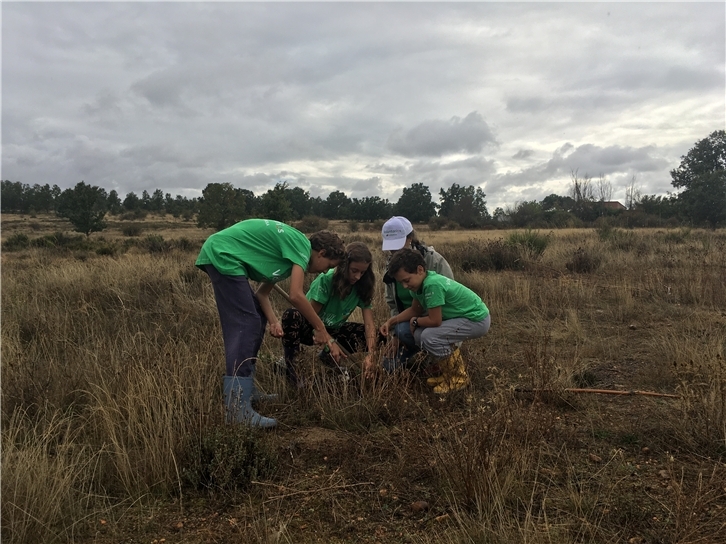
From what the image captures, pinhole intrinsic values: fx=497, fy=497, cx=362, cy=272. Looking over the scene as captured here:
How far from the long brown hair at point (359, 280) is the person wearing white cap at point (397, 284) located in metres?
0.30

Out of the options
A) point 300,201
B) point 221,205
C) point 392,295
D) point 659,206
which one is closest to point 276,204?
point 221,205

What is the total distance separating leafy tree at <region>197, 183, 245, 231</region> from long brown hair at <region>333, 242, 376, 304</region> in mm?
26113

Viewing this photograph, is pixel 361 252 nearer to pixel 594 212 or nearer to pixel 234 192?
pixel 234 192

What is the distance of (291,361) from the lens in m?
3.77

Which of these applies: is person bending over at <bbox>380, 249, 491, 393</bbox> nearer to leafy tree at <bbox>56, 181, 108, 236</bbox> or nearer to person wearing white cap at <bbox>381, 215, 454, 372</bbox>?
person wearing white cap at <bbox>381, 215, 454, 372</bbox>

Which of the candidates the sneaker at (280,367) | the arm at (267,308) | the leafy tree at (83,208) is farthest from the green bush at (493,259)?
the leafy tree at (83,208)

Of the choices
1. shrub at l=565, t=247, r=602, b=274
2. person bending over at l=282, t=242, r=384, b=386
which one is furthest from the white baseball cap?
shrub at l=565, t=247, r=602, b=274

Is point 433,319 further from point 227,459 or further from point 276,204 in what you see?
point 276,204

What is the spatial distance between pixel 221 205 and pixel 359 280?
26850 mm

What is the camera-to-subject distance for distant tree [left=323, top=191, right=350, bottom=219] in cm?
6378

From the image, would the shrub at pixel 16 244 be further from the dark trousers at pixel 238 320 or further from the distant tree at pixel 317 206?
the distant tree at pixel 317 206

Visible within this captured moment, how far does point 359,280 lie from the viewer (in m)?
3.84

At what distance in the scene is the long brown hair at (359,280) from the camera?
360 centimetres

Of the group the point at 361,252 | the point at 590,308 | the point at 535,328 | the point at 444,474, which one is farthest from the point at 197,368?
the point at 590,308
